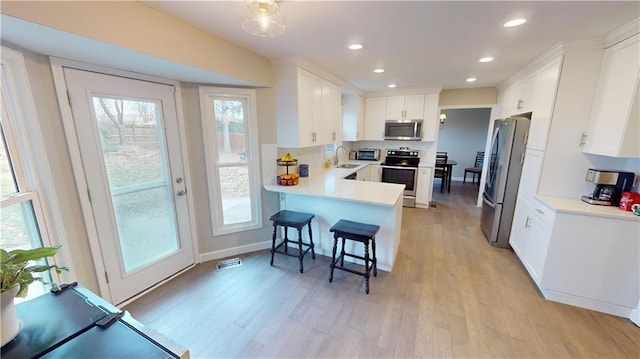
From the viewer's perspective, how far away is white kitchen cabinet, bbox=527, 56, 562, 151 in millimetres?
2367

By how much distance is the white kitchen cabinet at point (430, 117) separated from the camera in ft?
15.2

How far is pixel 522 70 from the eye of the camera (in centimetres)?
316

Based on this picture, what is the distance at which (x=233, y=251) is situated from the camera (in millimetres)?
3057

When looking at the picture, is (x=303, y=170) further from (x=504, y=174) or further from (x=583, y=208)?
(x=583, y=208)

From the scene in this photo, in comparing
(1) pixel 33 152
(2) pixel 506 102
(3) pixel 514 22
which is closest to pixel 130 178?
(1) pixel 33 152

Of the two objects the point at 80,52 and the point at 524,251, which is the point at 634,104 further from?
the point at 80,52

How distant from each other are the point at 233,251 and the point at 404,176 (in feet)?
11.6

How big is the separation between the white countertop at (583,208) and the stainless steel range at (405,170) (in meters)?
2.51

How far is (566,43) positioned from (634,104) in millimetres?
779

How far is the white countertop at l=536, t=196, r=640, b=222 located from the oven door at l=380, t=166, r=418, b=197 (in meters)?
2.48

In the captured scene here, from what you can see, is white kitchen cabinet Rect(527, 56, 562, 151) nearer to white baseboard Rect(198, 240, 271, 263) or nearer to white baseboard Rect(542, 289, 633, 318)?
white baseboard Rect(542, 289, 633, 318)

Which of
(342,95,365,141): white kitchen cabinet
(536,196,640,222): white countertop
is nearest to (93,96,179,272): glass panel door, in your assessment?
(342,95,365,141): white kitchen cabinet

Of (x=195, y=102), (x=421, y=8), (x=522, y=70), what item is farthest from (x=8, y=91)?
(x=522, y=70)

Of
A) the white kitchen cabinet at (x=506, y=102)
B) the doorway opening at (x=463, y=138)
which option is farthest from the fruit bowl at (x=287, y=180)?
the doorway opening at (x=463, y=138)
